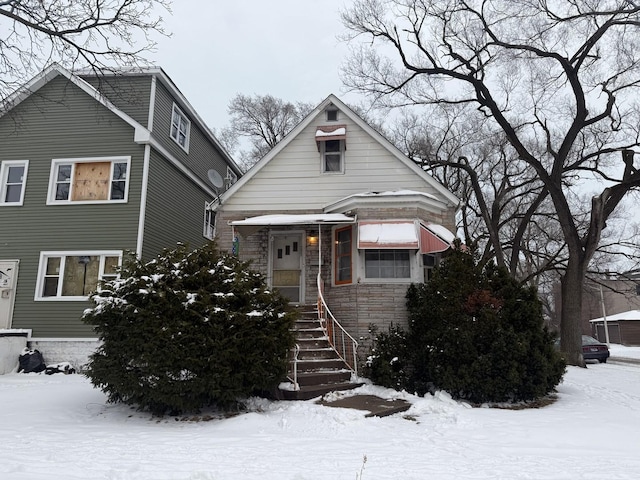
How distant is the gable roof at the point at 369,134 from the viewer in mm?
11328

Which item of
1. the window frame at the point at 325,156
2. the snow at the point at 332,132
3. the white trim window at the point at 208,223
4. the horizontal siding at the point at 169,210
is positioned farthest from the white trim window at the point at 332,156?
the white trim window at the point at 208,223

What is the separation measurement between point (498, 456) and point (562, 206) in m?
13.6

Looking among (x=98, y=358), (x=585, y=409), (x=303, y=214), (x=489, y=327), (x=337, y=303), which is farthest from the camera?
(x=303, y=214)

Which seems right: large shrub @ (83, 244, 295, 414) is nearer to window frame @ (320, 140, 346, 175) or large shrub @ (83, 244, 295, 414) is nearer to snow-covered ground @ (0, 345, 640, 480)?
snow-covered ground @ (0, 345, 640, 480)

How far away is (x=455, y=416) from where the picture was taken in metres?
6.52

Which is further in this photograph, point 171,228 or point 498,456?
point 171,228

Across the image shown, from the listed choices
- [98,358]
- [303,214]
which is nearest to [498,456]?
[98,358]

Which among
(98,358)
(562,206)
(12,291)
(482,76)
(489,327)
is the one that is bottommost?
(98,358)

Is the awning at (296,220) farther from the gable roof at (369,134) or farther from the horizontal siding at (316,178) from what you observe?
the gable roof at (369,134)

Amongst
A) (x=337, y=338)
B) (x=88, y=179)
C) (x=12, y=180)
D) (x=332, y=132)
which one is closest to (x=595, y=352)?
(x=337, y=338)

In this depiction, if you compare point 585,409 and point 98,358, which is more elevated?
point 98,358

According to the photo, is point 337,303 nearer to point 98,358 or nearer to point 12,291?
point 98,358

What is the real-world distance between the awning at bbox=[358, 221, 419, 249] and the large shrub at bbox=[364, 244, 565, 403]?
1.04 metres

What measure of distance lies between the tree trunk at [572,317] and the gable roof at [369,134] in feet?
23.5
